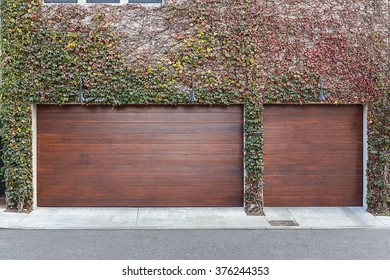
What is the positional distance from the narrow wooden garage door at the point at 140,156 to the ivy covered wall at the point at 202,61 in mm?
364

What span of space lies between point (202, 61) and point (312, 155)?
138 inches

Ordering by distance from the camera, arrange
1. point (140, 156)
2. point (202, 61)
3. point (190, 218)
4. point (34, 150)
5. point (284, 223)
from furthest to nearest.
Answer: point (140, 156) < point (34, 150) < point (202, 61) < point (190, 218) < point (284, 223)

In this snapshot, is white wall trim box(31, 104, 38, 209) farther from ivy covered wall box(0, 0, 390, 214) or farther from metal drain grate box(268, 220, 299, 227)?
metal drain grate box(268, 220, 299, 227)

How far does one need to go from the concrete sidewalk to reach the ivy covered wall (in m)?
0.59

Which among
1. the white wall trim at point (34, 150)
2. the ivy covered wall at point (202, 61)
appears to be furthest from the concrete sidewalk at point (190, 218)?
the ivy covered wall at point (202, 61)

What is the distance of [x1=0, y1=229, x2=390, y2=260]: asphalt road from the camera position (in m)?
5.87

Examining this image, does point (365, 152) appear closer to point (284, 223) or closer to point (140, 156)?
point (284, 223)

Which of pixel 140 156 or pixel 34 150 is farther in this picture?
pixel 140 156

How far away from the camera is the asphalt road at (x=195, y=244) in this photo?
19.2 feet

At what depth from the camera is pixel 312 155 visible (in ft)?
30.4

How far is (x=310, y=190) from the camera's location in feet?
30.5

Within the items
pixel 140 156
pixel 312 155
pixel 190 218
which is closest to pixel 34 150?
pixel 140 156

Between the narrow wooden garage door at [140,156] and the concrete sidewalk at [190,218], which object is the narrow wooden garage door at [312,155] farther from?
the narrow wooden garage door at [140,156]

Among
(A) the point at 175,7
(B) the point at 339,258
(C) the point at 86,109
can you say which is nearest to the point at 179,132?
(C) the point at 86,109
